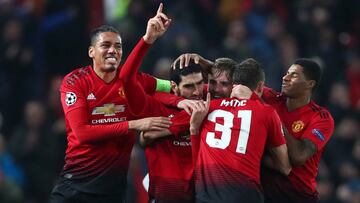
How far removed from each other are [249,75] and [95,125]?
4.82 ft

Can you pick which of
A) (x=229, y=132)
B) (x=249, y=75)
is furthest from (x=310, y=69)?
(x=229, y=132)

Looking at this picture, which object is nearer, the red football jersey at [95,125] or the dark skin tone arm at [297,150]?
the dark skin tone arm at [297,150]

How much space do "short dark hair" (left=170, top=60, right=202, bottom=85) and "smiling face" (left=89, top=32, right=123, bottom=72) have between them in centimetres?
53

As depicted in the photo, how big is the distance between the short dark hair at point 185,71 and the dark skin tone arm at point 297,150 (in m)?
0.99

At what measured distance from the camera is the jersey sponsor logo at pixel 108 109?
9.99 metres

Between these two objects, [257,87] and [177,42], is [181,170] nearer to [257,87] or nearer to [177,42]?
[257,87]

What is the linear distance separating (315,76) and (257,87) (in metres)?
0.88

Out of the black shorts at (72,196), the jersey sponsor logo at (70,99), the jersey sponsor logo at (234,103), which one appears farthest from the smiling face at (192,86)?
the black shorts at (72,196)

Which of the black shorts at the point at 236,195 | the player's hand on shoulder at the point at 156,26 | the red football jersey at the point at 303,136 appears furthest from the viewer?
the red football jersey at the point at 303,136

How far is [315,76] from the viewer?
10.2 metres

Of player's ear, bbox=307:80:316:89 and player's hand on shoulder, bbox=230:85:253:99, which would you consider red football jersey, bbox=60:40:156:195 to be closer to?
player's hand on shoulder, bbox=230:85:253:99

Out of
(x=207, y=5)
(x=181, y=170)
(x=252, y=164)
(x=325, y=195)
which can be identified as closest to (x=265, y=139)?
(x=252, y=164)

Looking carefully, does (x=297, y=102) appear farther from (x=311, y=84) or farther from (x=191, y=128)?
(x=191, y=128)

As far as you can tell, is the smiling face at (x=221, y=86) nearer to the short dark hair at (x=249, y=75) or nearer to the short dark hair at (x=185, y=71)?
the short dark hair at (x=185, y=71)
